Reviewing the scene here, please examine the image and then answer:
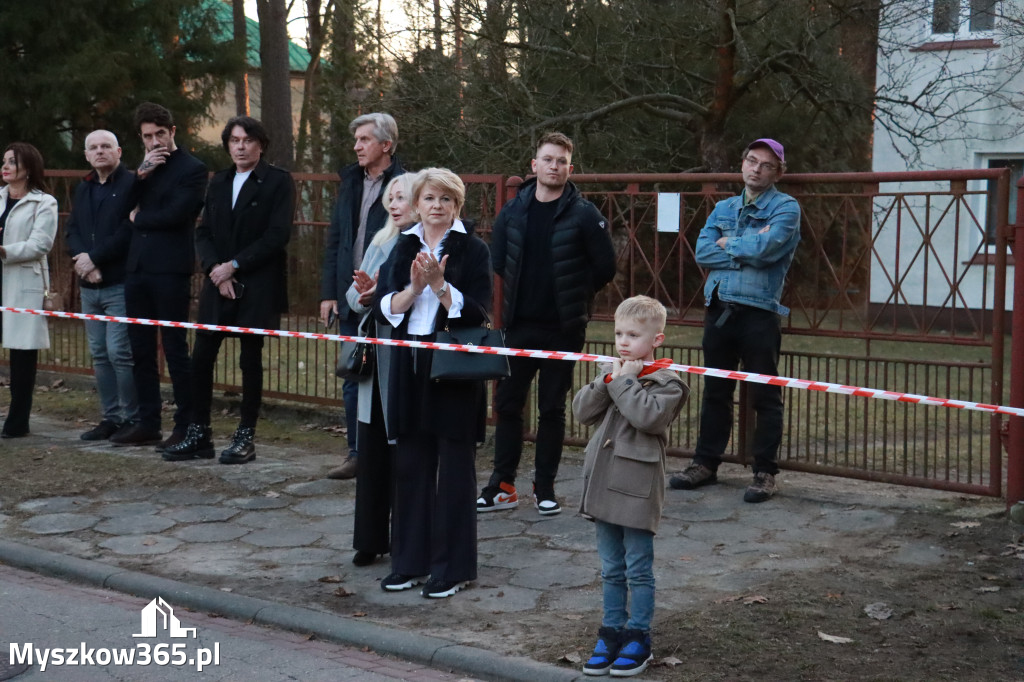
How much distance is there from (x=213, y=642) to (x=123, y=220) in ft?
15.2

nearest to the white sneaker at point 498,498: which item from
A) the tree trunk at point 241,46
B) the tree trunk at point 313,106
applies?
the tree trunk at point 241,46

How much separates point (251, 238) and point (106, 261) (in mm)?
1262

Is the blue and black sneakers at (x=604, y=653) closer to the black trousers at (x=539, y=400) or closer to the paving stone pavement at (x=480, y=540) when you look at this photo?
the paving stone pavement at (x=480, y=540)

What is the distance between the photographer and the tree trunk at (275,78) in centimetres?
2291

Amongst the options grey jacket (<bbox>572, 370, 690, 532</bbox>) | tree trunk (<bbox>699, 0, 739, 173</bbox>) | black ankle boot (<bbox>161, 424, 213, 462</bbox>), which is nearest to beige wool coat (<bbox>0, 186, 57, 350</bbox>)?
black ankle boot (<bbox>161, 424, 213, 462</bbox>)

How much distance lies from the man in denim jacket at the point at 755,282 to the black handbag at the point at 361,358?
7.71 feet

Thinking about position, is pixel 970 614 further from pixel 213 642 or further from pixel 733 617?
pixel 213 642

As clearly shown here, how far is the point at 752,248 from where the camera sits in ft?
24.4

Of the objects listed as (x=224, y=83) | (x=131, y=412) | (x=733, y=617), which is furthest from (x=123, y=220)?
(x=224, y=83)

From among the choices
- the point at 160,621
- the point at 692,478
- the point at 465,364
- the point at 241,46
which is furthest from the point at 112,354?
the point at 241,46

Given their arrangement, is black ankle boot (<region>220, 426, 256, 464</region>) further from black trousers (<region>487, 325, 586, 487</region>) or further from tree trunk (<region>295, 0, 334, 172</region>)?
tree trunk (<region>295, 0, 334, 172</region>)

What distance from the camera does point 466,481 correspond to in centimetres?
591

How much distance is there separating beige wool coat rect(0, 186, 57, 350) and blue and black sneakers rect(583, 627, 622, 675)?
19.7 feet

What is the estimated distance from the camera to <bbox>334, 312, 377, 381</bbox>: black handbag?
6070mm
